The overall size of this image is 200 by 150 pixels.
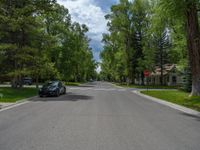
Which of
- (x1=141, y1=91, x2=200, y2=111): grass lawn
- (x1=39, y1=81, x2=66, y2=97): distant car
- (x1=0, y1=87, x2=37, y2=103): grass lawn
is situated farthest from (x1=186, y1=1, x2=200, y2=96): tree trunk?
(x1=0, y1=87, x2=37, y2=103): grass lawn

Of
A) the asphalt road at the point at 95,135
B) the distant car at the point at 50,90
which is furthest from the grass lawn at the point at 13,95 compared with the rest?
the asphalt road at the point at 95,135

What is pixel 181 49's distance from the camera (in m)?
40.7

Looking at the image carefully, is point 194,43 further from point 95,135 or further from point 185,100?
point 95,135

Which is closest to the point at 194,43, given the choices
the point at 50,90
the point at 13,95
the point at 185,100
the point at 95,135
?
the point at 185,100

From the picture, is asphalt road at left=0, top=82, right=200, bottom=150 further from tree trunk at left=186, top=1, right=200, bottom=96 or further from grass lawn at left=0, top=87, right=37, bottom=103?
tree trunk at left=186, top=1, right=200, bottom=96

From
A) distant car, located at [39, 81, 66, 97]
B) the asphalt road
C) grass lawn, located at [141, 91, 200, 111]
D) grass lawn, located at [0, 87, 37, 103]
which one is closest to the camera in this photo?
the asphalt road

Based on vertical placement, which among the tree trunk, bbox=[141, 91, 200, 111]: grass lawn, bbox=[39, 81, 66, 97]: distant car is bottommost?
bbox=[141, 91, 200, 111]: grass lawn

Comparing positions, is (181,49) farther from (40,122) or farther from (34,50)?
(40,122)

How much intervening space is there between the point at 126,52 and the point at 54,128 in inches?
2108

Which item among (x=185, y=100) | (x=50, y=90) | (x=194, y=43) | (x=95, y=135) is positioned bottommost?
(x=95, y=135)

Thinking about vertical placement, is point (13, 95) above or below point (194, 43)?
below

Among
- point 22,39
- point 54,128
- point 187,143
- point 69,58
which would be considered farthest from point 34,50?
point 69,58

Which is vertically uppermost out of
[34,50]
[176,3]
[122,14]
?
[122,14]

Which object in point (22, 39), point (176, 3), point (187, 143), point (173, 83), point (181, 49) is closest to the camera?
point (187, 143)
